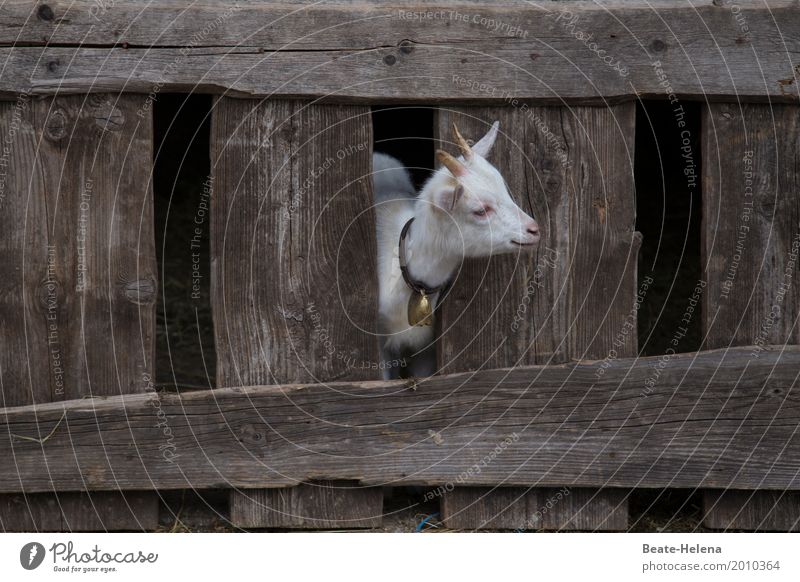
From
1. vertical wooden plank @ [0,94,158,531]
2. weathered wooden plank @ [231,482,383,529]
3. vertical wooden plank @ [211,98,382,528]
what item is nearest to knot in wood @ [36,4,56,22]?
vertical wooden plank @ [0,94,158,531]

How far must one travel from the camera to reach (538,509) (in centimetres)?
463

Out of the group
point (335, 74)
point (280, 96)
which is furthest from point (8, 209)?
point (335, 74)

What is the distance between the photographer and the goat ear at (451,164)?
4.10 metres

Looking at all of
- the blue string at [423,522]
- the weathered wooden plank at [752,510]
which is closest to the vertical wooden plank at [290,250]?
the blue string at [423,522]

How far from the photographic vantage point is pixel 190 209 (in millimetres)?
6891

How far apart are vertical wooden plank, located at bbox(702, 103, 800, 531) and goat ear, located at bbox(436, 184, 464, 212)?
1.20 meters

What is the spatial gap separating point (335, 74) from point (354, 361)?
1.32 m

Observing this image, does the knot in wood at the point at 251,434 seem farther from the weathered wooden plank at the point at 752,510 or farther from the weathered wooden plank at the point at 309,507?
the weathered wooden plank at the point at 752,510

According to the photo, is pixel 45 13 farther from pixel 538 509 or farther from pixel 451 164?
pixel 538 509

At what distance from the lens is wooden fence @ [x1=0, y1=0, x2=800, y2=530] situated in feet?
14.1

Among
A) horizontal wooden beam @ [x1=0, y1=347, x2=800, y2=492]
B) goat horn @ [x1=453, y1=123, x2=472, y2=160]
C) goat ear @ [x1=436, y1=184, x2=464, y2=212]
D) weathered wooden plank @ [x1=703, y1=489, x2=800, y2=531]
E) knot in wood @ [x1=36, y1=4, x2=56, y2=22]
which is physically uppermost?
knot in wood @ [x1=36, y1=4, x2=56, y2=22]

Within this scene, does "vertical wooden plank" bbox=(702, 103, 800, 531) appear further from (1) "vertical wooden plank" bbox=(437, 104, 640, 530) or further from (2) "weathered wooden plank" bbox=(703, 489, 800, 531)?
(1) "vertical wooden plank" bbox=(437, 104, 640, 530)

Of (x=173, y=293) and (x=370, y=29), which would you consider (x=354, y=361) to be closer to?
(x=370, y=29)

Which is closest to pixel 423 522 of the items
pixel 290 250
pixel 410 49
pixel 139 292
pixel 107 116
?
pixel 290 250
